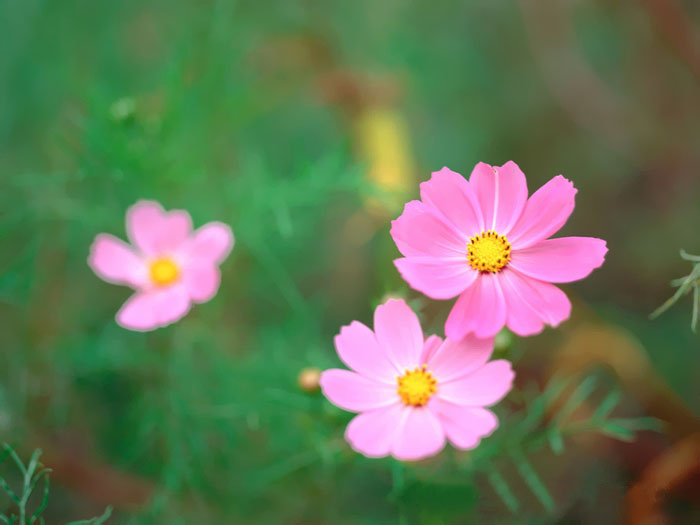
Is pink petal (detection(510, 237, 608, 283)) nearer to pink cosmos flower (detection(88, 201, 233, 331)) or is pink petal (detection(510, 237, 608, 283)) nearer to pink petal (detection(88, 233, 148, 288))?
pink cosmos flower (detection(88, 201, 233, 331))

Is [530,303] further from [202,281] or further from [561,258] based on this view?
[202,281]

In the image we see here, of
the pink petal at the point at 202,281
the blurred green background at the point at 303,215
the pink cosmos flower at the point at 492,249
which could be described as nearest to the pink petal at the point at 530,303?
the pink cosmos flower at the point at 492,249

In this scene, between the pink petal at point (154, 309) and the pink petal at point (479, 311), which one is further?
the pink petal at point (154, 309)

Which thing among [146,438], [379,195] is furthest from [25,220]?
[379,195]

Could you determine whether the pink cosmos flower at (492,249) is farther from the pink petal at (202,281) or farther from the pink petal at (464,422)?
the pink petal at (202,281)

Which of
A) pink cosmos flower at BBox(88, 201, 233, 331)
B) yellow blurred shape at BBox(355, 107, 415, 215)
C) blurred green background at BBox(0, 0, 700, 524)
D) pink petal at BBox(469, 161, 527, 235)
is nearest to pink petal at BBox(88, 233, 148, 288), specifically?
pink cosmos flower at BBox(88, 201, 233, 331)

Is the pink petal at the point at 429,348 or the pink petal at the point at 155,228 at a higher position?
the pink petal at the point at 155,228

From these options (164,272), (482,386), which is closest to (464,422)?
(482,386)
